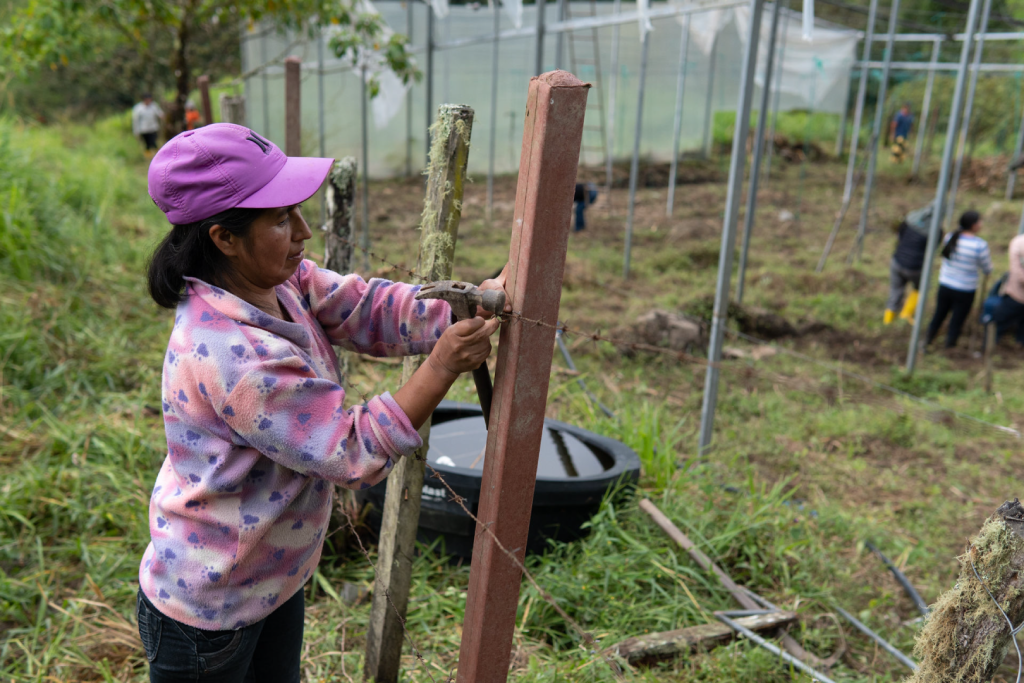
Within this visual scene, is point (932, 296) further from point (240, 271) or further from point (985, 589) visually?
point (240, 271)

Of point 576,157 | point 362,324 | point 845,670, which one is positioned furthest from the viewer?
point 845,670

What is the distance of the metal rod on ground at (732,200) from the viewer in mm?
3510

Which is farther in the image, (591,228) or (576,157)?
(591,228)

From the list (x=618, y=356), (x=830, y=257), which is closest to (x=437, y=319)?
(x=618, y=356)

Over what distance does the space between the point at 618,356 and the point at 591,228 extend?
511 cm

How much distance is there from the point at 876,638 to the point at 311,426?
2.29m

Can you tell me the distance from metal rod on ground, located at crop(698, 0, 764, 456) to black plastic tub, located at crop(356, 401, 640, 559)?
0.78m

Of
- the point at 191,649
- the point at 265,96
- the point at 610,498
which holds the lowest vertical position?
the point at 610,498

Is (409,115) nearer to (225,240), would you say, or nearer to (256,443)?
(225,240)

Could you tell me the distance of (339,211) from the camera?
2760 mm

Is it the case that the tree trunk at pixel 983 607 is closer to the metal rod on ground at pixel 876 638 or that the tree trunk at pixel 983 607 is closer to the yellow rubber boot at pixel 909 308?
the metal rod on ground at pixel 876 638

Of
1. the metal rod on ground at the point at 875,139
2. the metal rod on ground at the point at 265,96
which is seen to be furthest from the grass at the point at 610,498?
the metal rod on ground at the point at 265,96

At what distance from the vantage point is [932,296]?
7746 millimetres

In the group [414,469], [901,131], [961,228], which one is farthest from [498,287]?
[901,131]
